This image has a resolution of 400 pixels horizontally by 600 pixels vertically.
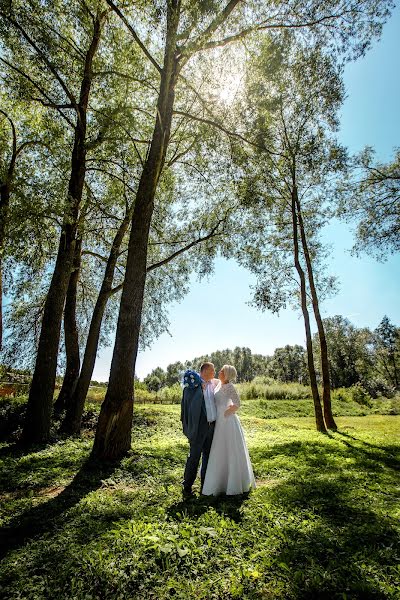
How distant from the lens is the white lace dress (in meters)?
5.49

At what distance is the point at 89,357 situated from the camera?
11945mm

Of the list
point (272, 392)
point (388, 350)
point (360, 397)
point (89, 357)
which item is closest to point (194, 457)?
point (89, 357)

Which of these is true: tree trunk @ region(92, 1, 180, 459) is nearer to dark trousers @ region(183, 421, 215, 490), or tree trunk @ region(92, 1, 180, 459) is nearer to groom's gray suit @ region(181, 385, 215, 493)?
groom's gray suit @ region(181, 385, 215, 493)

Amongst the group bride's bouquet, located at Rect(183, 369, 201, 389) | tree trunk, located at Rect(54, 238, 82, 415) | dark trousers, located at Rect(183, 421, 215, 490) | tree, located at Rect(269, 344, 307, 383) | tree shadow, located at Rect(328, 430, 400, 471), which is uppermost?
tree, located at Rect(269, 344, 307, 383)

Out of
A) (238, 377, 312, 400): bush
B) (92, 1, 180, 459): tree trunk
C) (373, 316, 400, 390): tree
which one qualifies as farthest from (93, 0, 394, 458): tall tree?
(373, 316, 400, 390): tree

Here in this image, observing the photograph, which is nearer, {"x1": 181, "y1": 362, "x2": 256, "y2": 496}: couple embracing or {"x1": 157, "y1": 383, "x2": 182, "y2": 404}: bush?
{"x1": 181, "y1": 362, "x2": 256, "y2": 496}: couple embracing

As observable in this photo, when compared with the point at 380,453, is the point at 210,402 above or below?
above

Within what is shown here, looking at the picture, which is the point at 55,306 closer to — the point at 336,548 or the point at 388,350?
the point at 336,548

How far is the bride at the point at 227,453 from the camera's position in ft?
18.0

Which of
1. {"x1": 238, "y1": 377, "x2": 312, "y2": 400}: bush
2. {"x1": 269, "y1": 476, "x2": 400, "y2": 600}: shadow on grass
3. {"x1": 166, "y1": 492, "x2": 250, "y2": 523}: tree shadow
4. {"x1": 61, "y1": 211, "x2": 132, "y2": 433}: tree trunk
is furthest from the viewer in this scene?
{"x1": 238, "y1": 377, "x2": 312, "y2": 400}: bush

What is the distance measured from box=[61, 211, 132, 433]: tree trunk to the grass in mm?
3981

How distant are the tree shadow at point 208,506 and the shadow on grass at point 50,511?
1554mm

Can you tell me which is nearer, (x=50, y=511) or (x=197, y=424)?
(x=50, y=511)

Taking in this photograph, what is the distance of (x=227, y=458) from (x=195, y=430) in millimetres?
740
